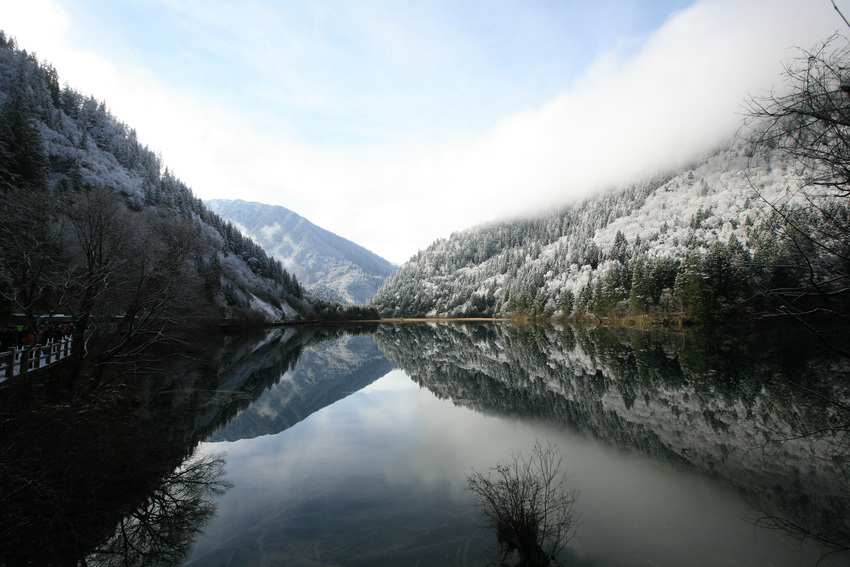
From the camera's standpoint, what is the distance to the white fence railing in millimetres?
14211

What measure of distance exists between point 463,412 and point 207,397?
16.8m

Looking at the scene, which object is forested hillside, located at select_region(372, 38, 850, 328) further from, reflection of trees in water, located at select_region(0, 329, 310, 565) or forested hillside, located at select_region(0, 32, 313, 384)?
forested hillside, located at select_region(0, 32, 313, 384)

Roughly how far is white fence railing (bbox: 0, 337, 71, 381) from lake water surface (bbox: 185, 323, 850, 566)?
24.6 feet

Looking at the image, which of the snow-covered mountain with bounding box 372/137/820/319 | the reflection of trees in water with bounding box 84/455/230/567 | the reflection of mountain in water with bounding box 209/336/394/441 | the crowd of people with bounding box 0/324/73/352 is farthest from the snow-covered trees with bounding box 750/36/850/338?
the snow-covered mountain with bounding box 372/137/820/319

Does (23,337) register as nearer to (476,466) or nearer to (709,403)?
(476,466)

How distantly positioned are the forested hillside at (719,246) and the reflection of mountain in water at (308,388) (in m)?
20.7

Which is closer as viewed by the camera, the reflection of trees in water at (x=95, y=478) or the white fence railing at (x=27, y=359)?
the reflection of trees in water at (x=95, y=478)

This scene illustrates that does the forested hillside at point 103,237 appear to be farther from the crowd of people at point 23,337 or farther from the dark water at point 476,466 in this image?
the dark water at point 476,466

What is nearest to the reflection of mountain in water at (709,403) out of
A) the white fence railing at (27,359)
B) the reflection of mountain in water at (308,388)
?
the reflection of mountain in water at (308,388)

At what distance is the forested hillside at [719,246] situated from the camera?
502 centimetres

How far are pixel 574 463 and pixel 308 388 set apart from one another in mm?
23261

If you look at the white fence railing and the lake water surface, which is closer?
the lake water surface

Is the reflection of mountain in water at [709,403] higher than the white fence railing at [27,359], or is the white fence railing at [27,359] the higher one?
the reflection of mountain in water at [709,403]

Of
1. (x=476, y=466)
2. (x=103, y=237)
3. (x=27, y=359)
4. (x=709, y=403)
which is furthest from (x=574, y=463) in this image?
(x=103, y=237)
